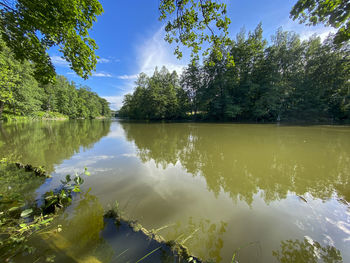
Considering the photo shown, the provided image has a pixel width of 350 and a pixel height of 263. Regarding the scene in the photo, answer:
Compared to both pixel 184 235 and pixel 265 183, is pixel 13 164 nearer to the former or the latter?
A: pixel 184 235

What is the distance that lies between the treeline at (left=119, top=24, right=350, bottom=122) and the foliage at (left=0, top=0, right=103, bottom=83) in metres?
17.2

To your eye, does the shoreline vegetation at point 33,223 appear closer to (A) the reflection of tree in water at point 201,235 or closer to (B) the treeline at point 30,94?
(A) the reflection of tree in water at point 201,235

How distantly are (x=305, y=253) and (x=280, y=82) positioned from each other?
2611cm

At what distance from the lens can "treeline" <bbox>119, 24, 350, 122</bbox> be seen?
18077 mm

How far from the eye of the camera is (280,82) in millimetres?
20562

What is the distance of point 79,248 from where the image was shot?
4.83 feet

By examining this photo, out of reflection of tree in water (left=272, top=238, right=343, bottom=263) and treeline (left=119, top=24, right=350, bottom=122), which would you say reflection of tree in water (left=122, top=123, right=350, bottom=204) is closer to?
reflection of tree in water (left=272, top=238, right=343, bottom=263)

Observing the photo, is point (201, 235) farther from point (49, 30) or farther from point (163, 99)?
point (163, 99)

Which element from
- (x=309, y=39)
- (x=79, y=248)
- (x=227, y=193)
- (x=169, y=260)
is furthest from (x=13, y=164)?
(x=309, y=39)

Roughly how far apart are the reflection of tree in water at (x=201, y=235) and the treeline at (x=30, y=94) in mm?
4404

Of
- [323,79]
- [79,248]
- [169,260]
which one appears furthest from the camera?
[323,79]

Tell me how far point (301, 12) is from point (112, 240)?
7577 mm

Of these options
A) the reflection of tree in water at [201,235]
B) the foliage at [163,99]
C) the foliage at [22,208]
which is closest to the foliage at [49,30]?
the foliage at [22,208]

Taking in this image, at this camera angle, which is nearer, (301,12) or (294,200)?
(294,200)
